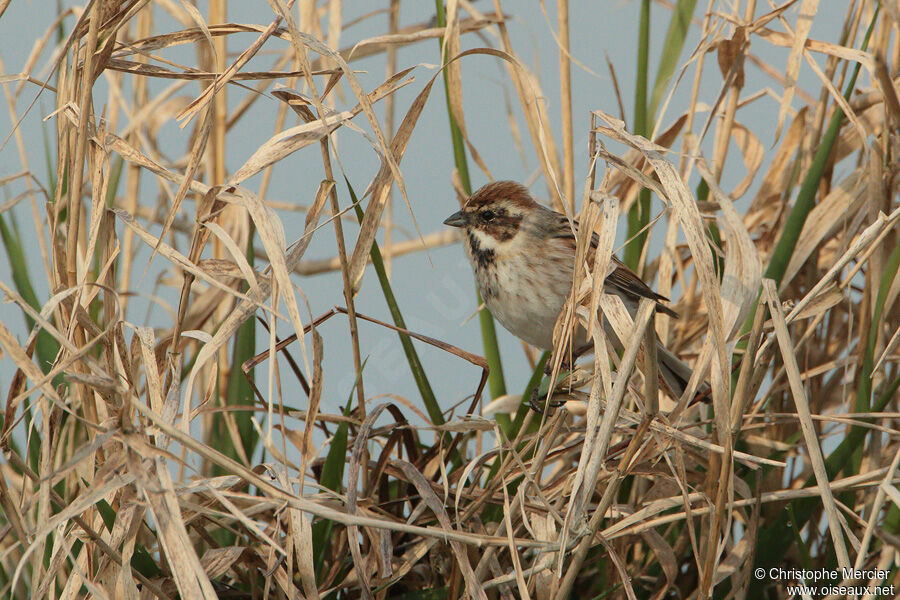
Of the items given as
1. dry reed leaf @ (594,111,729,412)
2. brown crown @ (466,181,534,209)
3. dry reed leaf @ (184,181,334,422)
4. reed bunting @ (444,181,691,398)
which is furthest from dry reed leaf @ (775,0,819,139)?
dry reed leaf @ (184,181,334,422)

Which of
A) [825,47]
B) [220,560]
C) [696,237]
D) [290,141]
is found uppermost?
[825,47]

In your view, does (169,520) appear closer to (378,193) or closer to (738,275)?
(378,193)

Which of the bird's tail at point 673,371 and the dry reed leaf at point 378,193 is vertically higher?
the dry reed leaf at point 378,193

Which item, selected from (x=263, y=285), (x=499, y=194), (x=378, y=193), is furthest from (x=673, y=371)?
(x=263, y=285)

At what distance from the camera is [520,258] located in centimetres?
285

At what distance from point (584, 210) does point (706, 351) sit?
39 centimetres

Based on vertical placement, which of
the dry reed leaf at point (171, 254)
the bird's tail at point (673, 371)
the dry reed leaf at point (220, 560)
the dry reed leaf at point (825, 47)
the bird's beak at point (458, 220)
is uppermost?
the dry reed leaf at point (825, 47)

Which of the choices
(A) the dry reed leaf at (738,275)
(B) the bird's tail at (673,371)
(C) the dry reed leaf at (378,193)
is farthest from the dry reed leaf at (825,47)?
(C) the dry reed leaf at (378,193)

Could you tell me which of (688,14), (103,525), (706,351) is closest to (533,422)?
(706,351)

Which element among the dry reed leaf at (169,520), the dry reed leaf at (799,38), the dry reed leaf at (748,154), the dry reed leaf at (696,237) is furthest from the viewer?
the dry reed leaf at (748,154)

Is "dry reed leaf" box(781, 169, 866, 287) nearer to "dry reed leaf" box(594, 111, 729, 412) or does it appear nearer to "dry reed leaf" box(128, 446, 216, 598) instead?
"dry reed leaf" box(594, 111, 729, 412)

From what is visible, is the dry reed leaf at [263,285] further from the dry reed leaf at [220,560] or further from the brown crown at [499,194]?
the brown crown at [499,194]

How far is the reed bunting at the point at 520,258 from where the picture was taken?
2705mm

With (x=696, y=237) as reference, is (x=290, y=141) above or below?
above
